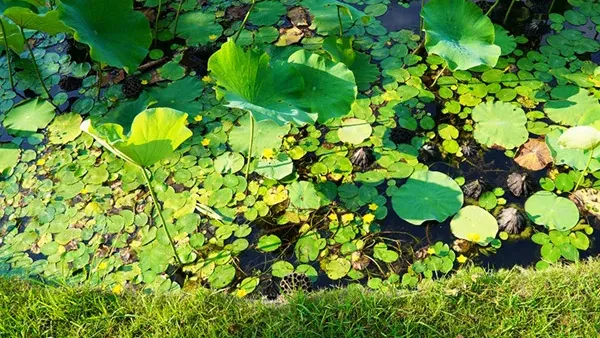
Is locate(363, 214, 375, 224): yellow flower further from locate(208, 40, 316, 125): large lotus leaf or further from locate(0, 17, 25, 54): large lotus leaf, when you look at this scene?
locate(0, 17, 25, 54): large lotus leaf

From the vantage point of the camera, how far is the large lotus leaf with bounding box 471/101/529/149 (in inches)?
Result: 120

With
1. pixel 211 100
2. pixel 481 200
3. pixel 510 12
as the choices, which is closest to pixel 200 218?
pixel 211 100

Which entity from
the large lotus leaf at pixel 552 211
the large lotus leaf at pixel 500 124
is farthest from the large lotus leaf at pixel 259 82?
the large lotus leaf at pixel 552 211

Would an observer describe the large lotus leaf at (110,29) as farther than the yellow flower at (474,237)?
Yes

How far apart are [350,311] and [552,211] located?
1.13 meters

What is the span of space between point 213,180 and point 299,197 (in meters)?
0.47

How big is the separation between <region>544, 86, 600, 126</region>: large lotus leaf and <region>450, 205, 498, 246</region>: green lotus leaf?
32.1 inches

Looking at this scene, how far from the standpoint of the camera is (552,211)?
274cm

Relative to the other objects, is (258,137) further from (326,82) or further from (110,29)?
(110,29)

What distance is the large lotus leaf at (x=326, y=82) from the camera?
2.83 m

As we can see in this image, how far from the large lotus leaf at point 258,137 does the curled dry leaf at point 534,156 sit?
1.27 meters

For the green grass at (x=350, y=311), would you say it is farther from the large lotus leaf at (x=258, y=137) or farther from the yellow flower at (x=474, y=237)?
the large lotus leaf at (x=258, y=137)

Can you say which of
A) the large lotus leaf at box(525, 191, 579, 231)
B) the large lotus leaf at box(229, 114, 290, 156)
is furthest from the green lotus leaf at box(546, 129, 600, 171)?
the large lotus leaf at box(229, 114, 290, 156)

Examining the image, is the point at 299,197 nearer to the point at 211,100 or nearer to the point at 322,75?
the point at 322,75
